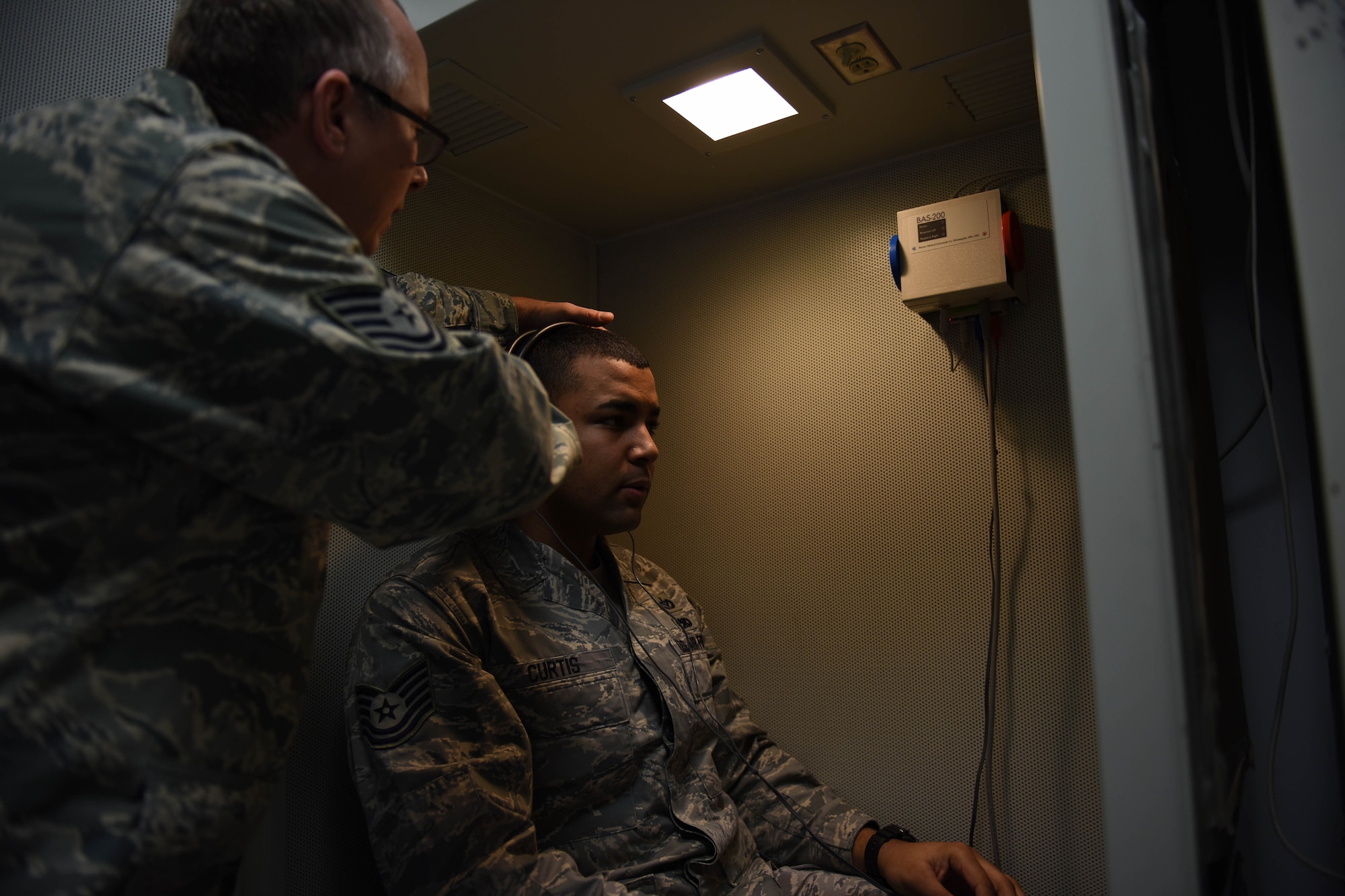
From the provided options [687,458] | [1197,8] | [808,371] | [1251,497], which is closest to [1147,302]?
[1251,497]

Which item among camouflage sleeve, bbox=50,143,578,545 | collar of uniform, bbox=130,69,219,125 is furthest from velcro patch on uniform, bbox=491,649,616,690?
collar of uniform, bbox=130,69,219,125

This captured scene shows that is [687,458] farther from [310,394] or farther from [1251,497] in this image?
[310,394]

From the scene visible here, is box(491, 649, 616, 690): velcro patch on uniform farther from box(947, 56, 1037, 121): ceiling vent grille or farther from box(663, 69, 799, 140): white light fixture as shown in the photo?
box(947, 56, 1037, 121): ceiling vent grille

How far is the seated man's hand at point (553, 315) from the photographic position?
1.33 meters

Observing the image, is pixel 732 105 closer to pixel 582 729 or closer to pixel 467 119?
pixel 467 119

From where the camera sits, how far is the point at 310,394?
61cm

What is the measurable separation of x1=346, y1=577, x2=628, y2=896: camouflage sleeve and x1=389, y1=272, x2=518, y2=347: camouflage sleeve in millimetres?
396

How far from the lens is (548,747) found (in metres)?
1.21

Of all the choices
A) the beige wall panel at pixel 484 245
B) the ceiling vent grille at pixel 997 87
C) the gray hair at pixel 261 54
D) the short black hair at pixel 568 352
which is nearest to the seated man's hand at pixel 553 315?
the short black hair at pixel 568 352

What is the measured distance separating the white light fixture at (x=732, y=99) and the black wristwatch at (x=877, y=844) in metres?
1.21

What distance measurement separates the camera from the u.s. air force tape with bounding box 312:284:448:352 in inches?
24.1

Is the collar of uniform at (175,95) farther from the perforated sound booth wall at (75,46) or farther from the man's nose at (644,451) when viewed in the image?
the man's nose at (644,451)

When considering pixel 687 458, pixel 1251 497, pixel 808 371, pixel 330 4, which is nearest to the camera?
pixel 330 4

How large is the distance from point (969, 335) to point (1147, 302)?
3.14 feet
